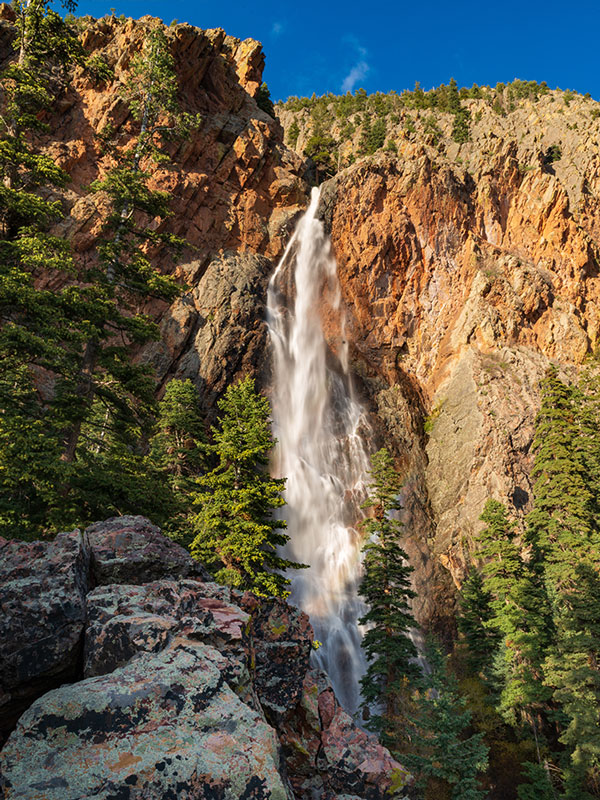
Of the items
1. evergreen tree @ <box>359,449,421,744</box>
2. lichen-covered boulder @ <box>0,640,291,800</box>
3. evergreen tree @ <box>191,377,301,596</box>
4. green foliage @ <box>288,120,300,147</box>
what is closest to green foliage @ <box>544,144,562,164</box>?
green foliage @ <box>288,120,300,147</box>

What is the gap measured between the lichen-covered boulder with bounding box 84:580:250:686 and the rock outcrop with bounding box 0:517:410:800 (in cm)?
1

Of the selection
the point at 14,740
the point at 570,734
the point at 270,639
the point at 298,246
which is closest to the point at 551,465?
the point at 570,734

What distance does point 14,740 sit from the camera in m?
3.48

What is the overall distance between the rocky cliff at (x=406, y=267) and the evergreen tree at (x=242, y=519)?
76.4 ft

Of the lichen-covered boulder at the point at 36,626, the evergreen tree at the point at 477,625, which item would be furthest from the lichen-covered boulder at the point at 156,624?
the evergreen tree at the point at 477,625

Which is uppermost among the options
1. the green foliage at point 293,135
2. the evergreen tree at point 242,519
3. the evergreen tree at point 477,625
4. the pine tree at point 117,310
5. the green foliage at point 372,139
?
the green foliage at point 293,135

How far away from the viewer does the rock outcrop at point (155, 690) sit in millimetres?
3342

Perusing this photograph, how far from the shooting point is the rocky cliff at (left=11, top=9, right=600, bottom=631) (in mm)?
38969

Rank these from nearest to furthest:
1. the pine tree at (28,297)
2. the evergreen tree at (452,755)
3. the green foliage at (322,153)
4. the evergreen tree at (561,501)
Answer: the pine tree at (28,297)
the evergreen tree at (452,755)
the evergreen tree at (561,501)
the green foliage at (322,153)

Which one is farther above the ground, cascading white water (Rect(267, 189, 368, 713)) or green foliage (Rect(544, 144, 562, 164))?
green foliage (Rect(544, 144, 562, 164))

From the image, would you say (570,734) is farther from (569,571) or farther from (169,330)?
(169,330)

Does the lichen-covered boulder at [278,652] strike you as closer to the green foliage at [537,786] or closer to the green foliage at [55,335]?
the green foliage at [55,335]

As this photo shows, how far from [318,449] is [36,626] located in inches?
1428

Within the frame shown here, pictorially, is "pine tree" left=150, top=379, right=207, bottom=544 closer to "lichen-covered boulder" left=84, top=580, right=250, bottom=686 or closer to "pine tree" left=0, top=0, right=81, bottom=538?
"pine tree" left=0, top=0, right=81, bottom=538
